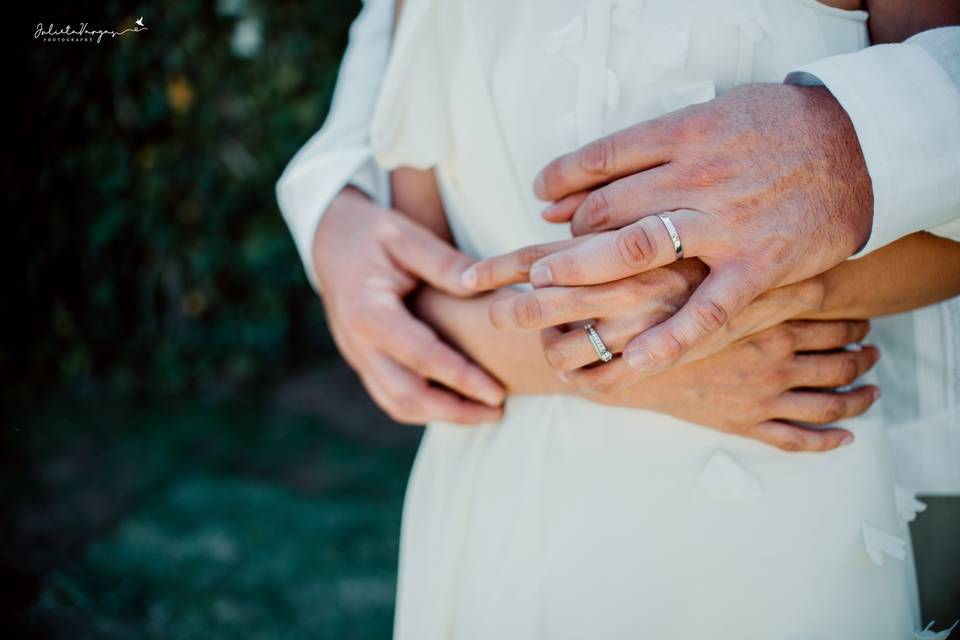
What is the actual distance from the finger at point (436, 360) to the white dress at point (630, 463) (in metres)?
0.09

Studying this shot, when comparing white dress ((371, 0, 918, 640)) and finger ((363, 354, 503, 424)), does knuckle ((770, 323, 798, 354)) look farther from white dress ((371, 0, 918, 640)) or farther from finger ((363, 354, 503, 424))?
finger ((363, 354, 503, 424))

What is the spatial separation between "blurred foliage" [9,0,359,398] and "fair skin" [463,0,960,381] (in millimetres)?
2957

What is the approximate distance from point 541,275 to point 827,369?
469mm

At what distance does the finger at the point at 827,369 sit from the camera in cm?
114

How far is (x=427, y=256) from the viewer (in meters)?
1.35

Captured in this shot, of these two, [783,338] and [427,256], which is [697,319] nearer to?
[783,338]

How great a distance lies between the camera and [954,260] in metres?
1.13

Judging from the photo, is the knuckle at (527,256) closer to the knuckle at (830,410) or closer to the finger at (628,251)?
the finger at (628,251)

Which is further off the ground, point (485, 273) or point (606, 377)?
point (485, 273)

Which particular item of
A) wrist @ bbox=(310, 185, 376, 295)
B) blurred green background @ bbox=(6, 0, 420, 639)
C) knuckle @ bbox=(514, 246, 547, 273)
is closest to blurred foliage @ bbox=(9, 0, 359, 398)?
blurred green background @ bbox=(6, 0, 420, 639)

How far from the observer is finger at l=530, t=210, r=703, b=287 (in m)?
0.96

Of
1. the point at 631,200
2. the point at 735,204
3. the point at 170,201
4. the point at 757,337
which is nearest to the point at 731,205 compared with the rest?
the point at 735,204

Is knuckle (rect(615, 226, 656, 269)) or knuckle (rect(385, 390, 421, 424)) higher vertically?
knuckle (rect(615, 226, 656, 269))
